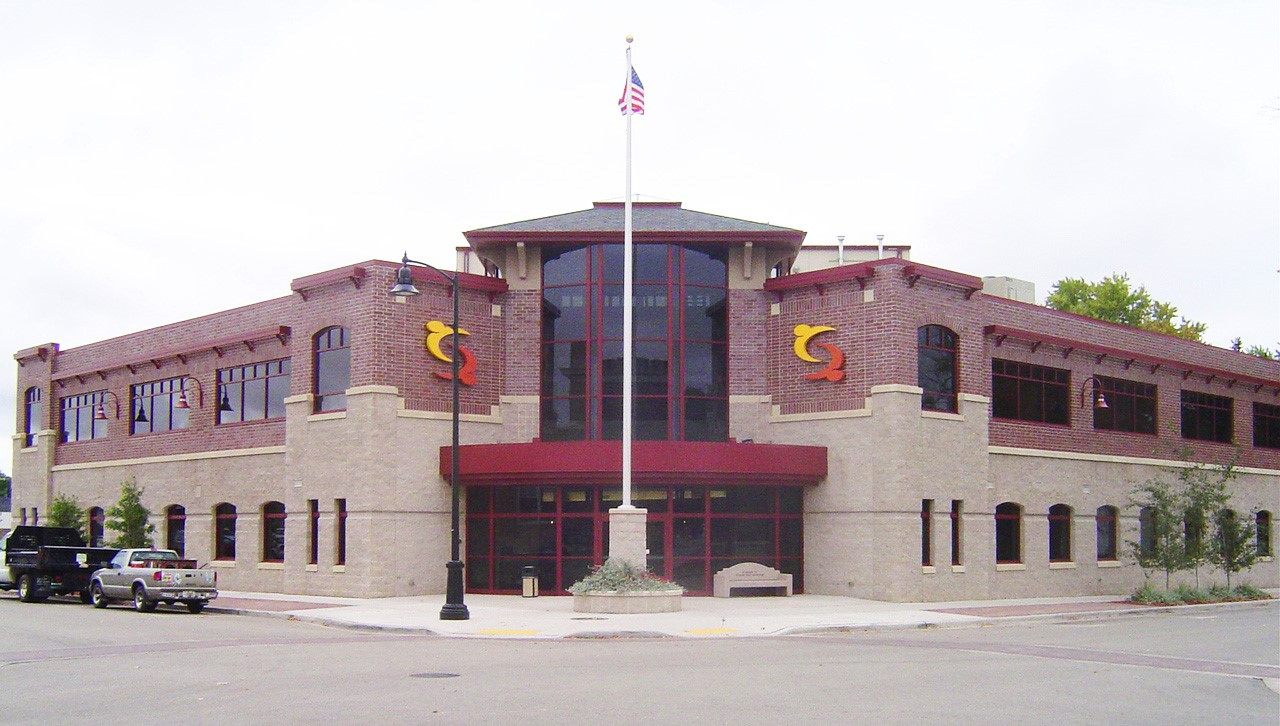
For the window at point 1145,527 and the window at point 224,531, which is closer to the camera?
the window at point 224,531

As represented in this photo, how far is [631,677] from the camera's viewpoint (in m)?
15.9

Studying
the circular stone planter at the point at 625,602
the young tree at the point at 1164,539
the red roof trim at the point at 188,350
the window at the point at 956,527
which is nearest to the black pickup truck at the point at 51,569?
the red roof trim at the point at 188,350

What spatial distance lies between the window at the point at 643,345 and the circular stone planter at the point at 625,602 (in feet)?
24.4

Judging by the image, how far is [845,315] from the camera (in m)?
33.7

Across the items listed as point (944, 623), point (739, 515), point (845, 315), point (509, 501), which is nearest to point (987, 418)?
point (845, 315)

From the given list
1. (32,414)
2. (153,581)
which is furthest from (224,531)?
(32,414)

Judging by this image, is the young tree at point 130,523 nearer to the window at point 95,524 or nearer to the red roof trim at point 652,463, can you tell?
the window at point 95,524

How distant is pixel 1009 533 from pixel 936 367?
5.77 meters

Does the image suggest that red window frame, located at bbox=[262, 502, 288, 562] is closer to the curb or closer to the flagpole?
the curb

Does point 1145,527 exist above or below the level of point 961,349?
below

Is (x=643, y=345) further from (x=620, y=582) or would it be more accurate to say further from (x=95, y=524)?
(x=95, y=524)

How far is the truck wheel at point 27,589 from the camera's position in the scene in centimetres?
3288

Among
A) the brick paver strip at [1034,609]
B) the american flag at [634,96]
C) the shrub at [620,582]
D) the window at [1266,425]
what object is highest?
the american flag at [634,96]

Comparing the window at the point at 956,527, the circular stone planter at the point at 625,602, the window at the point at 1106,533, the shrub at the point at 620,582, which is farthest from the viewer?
the window at the point at 1106,533
